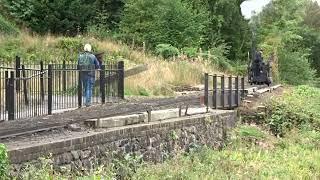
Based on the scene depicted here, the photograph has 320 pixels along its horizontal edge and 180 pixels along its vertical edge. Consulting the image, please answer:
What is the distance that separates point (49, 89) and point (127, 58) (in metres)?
16.3

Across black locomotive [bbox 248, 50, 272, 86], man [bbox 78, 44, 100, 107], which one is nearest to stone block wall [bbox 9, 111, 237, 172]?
man [bbox 78, 44, 100, 107]

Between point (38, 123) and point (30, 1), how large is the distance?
83.1ft

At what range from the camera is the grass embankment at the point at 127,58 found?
23.7 m

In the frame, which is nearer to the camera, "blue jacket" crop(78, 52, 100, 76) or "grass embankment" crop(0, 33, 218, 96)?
"blue jacket" crop(78, 52, 100, 76)

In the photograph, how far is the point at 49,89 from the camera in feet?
43.9

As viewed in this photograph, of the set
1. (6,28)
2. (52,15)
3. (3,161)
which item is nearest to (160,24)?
(52,15)

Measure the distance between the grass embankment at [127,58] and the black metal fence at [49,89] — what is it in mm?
4428

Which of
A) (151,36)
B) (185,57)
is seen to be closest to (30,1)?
(151,36)

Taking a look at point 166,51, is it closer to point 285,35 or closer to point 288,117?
point 288,117

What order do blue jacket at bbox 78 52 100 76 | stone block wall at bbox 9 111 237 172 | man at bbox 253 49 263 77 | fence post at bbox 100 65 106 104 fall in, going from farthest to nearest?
man at bbox 253 49 263 77, fence post at bbox 100 65 106 104, blue jacket at bbox 78 52 100 76, stone block wall at bbox 9 111 237 172

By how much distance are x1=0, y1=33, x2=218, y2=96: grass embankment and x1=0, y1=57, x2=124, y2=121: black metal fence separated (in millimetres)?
4428

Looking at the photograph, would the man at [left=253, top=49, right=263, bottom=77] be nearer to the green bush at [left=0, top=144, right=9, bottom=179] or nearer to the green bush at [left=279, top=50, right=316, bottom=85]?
the green bush at [left=279, top=50, right=316, bottom=85]

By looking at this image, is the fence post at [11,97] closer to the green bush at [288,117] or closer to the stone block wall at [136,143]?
the stone block wall at [136,143]

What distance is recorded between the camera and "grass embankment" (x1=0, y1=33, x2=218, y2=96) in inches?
934
